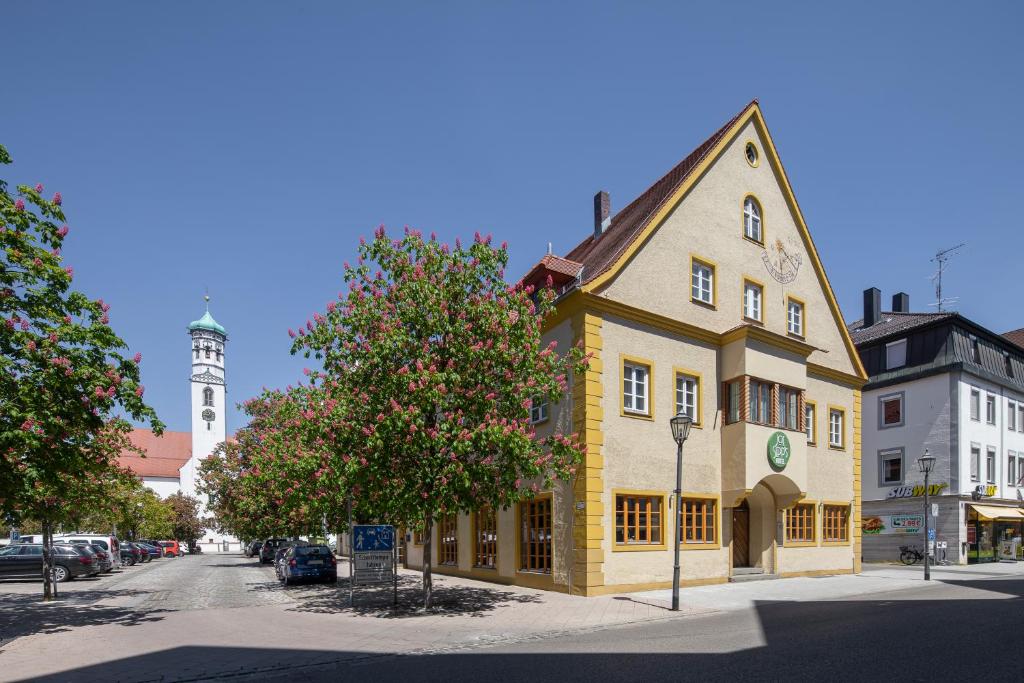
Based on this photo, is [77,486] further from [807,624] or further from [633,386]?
[807,624]

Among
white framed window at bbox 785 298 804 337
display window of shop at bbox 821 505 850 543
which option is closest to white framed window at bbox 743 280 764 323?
white framed window at bbox 785 298 804 337

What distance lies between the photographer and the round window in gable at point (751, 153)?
24.2m

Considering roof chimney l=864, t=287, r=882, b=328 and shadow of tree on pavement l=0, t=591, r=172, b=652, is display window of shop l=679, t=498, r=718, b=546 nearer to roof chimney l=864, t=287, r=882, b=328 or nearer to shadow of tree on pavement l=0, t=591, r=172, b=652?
shadow of tree on pavement l=0, t=591, r=172, b=652

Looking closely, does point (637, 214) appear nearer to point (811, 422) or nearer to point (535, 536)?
point (811, 422)

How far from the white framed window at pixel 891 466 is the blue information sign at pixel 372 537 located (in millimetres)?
28797

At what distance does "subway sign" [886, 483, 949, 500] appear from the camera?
106 feet

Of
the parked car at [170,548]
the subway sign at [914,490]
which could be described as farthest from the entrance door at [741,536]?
the parked car at [170,548]

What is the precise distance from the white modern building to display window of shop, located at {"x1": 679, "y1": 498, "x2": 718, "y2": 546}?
17.4 meters

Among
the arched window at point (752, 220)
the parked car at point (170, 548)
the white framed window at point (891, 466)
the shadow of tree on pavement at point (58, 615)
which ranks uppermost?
the arched window at point (752, 220)

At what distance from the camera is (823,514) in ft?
83.5

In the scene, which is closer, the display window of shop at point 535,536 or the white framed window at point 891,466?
the display window of shop at point 535,536

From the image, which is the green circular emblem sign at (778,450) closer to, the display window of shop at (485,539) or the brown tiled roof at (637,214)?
the brown tiled roof at (637,214)

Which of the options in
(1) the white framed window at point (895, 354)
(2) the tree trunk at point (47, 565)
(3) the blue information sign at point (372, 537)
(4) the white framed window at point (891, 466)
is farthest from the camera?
(1) the white framed window at point (895, 354)

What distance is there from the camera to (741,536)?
76.0 ft
